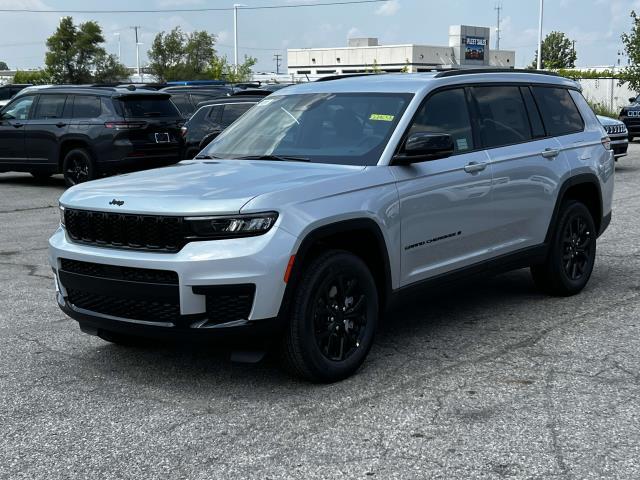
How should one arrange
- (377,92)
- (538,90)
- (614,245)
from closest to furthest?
(377,92) < (538,90) < (614,245)

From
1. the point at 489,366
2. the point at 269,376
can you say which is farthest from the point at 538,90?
the point at 269,376

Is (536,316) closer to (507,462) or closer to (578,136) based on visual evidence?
(578,136)

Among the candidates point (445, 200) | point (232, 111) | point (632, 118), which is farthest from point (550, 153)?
point (632, 118)

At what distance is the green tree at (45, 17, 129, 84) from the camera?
2940 inches

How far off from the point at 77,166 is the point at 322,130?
36.7ft

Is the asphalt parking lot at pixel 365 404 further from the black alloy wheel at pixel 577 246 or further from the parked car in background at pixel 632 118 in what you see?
the parked car in background at pixel 632 118

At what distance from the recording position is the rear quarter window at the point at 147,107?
16016mm

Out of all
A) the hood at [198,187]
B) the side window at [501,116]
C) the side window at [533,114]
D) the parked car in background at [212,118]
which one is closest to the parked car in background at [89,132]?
the parked car in background at [212,118]

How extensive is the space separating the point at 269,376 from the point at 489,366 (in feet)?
4.43

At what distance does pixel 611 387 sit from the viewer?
16.9 feet

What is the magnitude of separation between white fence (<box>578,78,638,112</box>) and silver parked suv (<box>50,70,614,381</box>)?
138ft

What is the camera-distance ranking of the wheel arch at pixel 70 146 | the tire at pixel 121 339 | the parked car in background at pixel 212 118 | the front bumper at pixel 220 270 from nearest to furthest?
the front bumper at pixel 220 270, the tire at pixel 121 339, the parked car in background at pixel 212 118, the wheel arch at pixel 70 146

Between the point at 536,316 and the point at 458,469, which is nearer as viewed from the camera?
the point at 458,469

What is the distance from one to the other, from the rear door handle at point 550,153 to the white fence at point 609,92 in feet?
137
